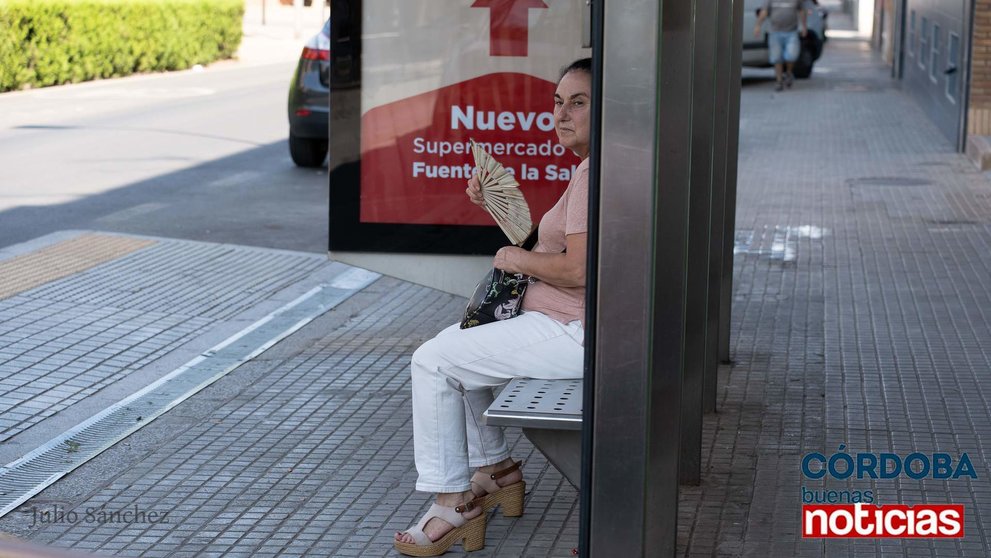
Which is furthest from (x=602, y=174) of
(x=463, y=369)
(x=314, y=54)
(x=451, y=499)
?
(x=314, y=54)

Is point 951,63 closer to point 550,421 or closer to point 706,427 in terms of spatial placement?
point 706,427

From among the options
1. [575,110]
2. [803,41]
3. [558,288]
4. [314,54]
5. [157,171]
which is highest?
[803,41]

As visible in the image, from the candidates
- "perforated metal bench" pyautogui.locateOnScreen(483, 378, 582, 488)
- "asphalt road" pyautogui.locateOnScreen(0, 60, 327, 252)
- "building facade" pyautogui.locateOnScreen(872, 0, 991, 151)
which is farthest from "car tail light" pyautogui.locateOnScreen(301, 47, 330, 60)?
"perforated metal bench" pyautogui.locateOnScreen(483, 378, 582, 488)

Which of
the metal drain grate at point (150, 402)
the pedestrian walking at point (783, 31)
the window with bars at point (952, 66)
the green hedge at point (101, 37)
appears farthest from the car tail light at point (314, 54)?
the pedestrian walking at point (783, 31)

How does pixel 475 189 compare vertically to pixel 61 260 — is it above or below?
above

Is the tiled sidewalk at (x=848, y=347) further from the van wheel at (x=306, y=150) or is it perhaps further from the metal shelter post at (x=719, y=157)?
the van wheel at (x=306, y=150)

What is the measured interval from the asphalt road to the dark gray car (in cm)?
49

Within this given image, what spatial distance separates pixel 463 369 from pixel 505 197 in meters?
0.64

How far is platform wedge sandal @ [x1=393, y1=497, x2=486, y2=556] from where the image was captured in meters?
4.31

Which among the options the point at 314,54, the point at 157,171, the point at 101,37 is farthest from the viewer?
the point at 101,37

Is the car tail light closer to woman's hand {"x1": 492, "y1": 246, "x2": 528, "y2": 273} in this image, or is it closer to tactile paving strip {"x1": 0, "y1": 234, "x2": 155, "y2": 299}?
tactile paving strip {"x1": 0, "y1": 234, "x2": 155, "y2": 299}

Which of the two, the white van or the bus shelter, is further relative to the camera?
the white van

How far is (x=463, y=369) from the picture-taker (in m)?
4.23

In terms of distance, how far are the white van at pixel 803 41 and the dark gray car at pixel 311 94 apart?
42.5 feet
